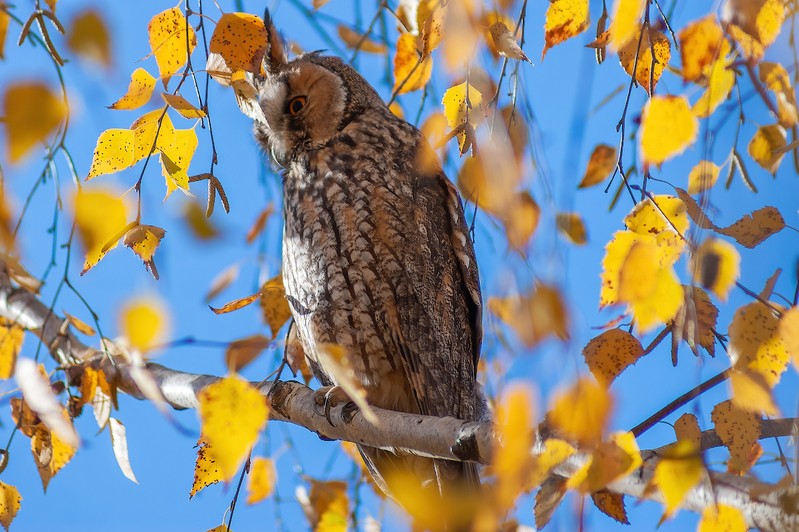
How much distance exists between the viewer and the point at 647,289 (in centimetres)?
80

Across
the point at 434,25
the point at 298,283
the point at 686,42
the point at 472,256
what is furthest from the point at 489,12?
the point at 298,283

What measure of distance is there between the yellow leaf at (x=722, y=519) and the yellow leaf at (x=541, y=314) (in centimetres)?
25

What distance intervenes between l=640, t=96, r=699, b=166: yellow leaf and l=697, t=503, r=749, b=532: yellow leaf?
39 centimetres

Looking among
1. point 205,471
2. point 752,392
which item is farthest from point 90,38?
point 752,392

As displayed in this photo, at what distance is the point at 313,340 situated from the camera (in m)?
1.56

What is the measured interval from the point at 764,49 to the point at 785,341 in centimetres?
35

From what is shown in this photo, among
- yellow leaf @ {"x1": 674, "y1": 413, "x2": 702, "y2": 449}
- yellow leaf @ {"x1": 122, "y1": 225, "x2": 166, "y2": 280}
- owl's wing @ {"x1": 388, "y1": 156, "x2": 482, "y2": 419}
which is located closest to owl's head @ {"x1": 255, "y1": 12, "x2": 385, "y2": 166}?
owl's wing @ {"x1": 388, "y1": 156, "x2": 482, "y2": 419}

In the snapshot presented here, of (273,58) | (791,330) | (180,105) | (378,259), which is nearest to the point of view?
(791,330)

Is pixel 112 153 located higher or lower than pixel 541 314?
higher

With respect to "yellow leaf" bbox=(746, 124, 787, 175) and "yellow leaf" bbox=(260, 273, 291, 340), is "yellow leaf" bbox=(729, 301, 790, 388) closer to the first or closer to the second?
"yellow leaf" bbox=(746, 124, 787, 175)

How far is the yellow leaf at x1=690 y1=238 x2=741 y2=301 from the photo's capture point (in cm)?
69

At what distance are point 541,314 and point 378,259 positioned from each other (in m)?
0.93

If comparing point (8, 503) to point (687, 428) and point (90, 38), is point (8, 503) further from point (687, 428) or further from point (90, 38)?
point (687, 428)

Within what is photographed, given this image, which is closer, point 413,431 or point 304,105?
point 413,431
